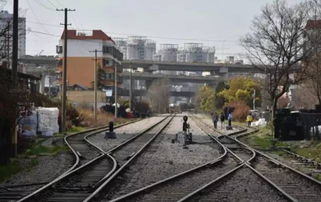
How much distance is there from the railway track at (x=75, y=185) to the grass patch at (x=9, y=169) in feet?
5.93

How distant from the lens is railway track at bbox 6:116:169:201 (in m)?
13.6

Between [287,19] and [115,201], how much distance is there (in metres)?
48.6

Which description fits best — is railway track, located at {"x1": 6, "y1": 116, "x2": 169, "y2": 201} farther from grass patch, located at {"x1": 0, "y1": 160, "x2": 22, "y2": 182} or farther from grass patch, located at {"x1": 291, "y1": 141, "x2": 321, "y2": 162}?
grass patch, located at {"x1": 291, "y1": 141, "x2": 321, "y2": 162}

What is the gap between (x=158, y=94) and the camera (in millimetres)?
189250

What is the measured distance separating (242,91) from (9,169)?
9314 cm

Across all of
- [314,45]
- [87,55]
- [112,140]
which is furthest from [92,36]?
[112,140]

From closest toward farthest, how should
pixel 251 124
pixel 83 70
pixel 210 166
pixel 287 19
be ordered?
1. pixel 210 166
2. pixel 287 19
3. pixel 251 124
4. pixel 83 70

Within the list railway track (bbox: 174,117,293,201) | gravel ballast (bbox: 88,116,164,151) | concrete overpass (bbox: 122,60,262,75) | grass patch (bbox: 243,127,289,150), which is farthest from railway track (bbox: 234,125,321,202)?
concrete overpass (bbox: 122,60,262,75)

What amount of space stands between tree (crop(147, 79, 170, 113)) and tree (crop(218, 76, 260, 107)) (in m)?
72.6

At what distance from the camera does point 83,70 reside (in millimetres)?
152750

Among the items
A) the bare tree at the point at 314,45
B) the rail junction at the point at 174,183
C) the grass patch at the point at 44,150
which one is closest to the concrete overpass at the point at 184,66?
the bare tree at the point at 314,45

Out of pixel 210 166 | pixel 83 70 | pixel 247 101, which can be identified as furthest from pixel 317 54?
pixel 83 70

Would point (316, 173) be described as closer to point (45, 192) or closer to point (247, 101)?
point (45, 192)

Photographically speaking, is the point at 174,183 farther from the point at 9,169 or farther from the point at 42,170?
the point at 9,169
